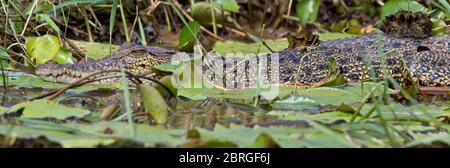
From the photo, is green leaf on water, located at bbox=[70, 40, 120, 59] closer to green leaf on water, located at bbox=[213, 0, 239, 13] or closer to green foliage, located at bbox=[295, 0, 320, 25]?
green leaf on water, located at bbox=[213, 0, 239, 13]

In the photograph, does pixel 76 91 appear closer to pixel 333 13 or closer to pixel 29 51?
pixel 29 51

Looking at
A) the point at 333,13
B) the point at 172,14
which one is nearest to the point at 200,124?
the point at 172,14

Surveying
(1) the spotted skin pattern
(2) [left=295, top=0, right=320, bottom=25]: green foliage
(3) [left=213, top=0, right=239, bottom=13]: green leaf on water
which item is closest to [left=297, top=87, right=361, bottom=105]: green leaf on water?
(1) the spotted skin pattern

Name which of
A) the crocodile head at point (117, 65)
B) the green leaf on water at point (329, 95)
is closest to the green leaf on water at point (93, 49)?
the crocodile head at point (117, 65)

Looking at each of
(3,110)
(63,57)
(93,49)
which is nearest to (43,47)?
(63,57)

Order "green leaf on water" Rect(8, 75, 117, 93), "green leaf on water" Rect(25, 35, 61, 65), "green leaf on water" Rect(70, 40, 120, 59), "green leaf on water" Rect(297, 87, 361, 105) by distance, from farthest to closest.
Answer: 1. "green leaf on water" Rect(70, 40, 120, 59)
2. "green leaf on water" Rect(25, 35, 61, 65)
3. "green leaf on water" Rect(8, 75, 117, 93)
4. "green leaf on water" Rect(297, 87, 361, 105)

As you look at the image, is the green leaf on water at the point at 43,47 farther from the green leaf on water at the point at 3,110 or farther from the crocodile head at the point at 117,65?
the green leaf on water at the point at 3,110

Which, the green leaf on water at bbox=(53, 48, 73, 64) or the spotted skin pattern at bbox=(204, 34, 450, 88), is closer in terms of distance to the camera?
the spotted skin pattern at bbox=(204, 34, 450, 88)
